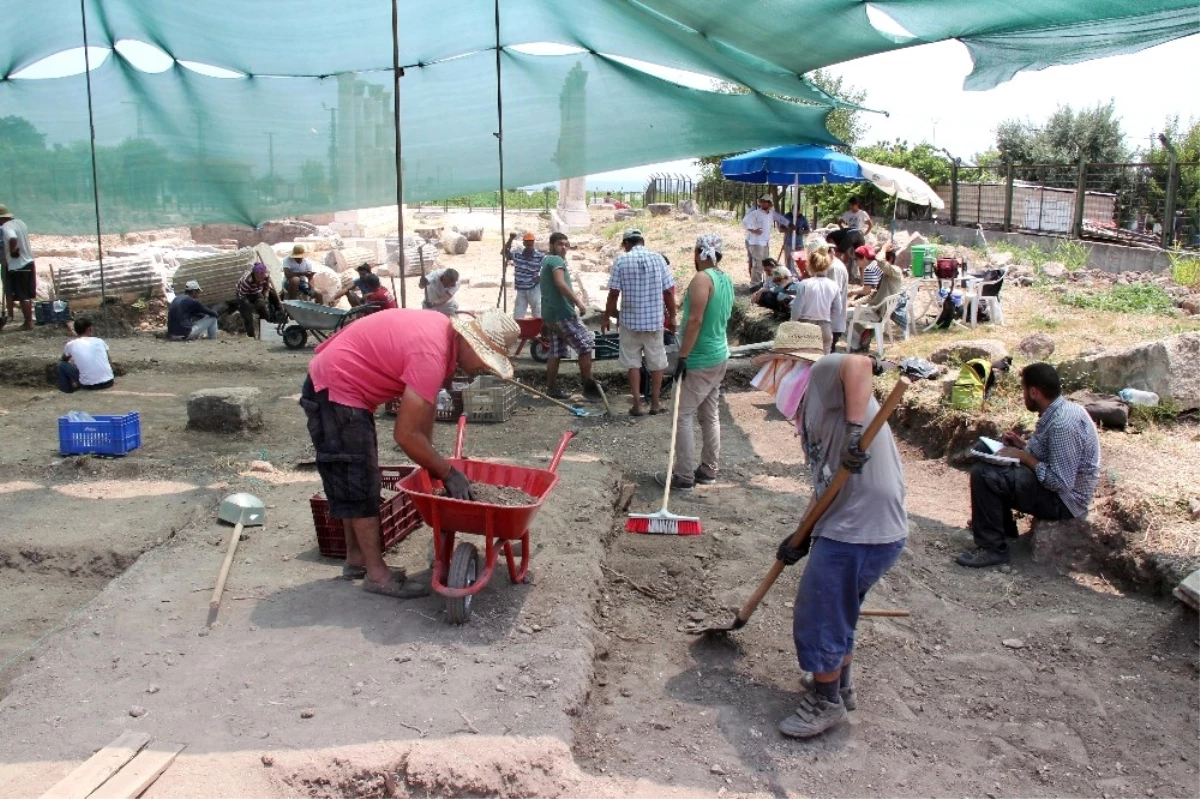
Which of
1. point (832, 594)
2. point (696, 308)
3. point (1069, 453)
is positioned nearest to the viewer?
point (832, 594)

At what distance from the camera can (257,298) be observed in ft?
47.3

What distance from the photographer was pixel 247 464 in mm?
6875

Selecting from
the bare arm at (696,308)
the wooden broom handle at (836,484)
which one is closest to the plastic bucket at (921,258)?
the bare arm at (696,308)

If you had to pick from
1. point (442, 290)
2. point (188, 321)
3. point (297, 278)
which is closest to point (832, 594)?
point (442, 290)

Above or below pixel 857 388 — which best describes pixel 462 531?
below

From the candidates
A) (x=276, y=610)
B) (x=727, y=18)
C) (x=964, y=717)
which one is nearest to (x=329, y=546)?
(x=276, y=610)

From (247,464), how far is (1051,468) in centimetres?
521

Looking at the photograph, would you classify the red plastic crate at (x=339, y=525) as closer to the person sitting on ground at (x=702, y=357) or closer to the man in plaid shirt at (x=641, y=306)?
the person sitting on ground at (x=702, y=357)

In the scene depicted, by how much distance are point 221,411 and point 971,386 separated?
6.18m

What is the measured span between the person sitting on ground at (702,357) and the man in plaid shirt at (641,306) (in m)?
1.28

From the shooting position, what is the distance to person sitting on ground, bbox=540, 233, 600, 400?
9.23m

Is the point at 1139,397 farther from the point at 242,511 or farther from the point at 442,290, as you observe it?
the point at 442,290

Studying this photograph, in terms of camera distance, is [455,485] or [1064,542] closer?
[455,485]

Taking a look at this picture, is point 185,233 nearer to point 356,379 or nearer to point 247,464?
point 247,464
